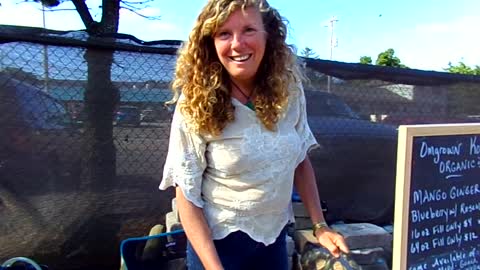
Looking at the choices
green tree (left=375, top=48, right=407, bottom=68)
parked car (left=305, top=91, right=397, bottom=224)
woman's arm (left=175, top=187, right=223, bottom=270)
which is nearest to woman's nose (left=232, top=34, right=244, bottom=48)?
woman's arm (left=175, top=187, right=223, bottom=270)

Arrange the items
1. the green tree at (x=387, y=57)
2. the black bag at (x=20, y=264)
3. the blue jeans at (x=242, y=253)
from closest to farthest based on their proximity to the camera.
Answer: the blue jeans at (x=242, y=253) → the black bag at (x=20, y=264) → the green tree at (x=387, y=57)

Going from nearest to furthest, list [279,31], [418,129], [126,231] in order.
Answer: [279,31], [418,129], [126,231]

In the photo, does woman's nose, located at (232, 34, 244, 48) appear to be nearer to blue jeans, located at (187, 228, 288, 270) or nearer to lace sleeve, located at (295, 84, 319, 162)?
lace sleeve, located at (295, 84, 319, 162)

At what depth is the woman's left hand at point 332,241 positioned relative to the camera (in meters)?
1.78

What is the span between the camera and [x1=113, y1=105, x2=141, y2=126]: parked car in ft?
10.0

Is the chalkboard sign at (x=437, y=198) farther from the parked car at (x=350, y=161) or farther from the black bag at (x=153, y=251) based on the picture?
the parked car at (x=350, y=161)

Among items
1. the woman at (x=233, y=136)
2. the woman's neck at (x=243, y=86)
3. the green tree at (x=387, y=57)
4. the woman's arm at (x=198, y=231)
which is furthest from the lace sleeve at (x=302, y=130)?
the green tree at (x=387, y=57)

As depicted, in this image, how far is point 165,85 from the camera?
3.23 m

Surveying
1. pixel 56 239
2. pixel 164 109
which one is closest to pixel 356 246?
pixel 164 109

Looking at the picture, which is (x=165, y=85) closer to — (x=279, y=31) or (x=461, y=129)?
(x=279, y=31)

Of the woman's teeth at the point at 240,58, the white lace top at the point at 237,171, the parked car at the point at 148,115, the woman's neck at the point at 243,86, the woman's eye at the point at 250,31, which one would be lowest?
the white lace top at the point at 237,171

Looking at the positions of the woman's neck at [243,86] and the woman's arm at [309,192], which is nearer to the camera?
the woman's neck at [243,86]

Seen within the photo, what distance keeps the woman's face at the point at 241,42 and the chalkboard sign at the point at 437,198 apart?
667mm

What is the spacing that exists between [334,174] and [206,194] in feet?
7.25
